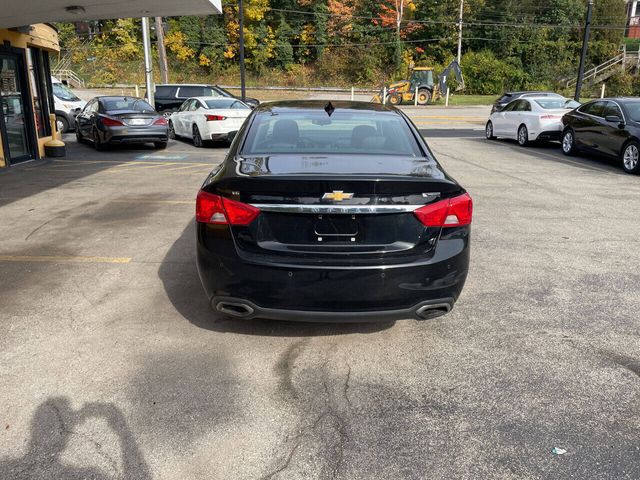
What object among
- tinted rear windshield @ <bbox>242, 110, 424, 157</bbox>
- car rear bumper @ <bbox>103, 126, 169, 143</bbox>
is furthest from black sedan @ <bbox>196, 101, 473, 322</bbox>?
car rear bumper @ <bbox>103, 126, 169, 143</bbox>

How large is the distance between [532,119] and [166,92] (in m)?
14.6

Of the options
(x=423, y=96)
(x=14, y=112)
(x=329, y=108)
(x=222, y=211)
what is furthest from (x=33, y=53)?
(x=423, y=96)

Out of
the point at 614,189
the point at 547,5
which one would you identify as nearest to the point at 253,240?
the point at 614,189

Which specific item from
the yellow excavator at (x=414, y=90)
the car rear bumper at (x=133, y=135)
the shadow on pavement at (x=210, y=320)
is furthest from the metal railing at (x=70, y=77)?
the shadow on pavement at (x=210, y=320)

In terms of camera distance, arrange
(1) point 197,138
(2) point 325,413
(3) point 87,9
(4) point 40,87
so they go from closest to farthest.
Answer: (2) point 325,413
(3) point 87,9
(4) point 40,87
(1) point 197,138

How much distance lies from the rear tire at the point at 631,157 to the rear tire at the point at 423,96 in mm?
27999

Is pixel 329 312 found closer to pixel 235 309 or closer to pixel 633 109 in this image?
pixel 235 309

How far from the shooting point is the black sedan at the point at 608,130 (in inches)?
468

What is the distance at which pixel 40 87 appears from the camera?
14109 millimetres

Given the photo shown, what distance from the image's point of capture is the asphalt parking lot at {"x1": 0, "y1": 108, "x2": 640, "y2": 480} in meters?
2.78

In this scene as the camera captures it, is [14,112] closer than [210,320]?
No

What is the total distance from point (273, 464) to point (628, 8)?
84.9 metres

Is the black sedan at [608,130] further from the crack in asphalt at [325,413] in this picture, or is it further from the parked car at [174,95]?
the parked car at [174,95]

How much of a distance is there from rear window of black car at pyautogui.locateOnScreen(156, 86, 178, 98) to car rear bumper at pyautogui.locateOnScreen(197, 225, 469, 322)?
2138 cm
